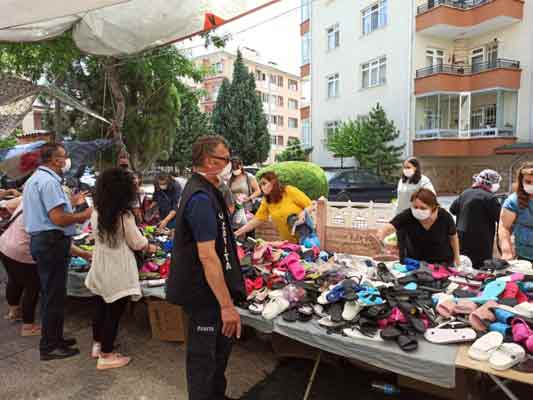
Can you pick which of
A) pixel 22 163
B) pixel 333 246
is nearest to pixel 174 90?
pixel 22 163

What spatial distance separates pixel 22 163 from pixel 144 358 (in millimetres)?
6886

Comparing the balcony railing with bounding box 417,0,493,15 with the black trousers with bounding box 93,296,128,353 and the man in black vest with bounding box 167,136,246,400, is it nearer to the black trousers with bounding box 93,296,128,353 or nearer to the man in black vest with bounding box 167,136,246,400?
the man in black vest with bounding box 167,136,246,400

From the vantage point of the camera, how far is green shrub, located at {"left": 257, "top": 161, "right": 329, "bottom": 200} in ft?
30.0

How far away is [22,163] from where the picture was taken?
8.34 metres

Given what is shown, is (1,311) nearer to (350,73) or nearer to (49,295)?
(49,295)

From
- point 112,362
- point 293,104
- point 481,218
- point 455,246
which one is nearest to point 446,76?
point 481,218

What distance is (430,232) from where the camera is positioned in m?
3.23

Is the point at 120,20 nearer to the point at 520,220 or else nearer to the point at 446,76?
the point at 520,220

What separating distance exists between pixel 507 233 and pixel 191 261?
2856mm

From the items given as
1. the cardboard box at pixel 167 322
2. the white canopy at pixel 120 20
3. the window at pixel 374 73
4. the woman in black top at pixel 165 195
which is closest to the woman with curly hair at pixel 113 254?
the cardboard box at pixel 167 322

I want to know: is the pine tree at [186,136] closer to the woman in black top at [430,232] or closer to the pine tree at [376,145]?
the pine tree at [376,145]

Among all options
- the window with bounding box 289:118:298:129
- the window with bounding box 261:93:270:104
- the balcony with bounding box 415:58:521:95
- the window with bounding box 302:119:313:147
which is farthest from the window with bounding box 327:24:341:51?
the window with bounding box 289:118:298:129

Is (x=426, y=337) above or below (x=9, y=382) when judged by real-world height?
above

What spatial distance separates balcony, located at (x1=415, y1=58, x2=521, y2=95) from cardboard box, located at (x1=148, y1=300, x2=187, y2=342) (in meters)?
16.9
